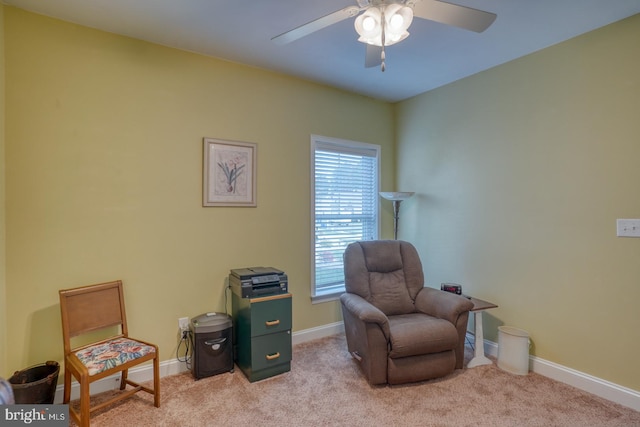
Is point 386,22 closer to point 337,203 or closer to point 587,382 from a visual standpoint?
point 337,203

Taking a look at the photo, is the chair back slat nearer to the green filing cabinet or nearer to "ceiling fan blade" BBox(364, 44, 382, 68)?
the green filing cabinet

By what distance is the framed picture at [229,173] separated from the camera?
2.73 metres

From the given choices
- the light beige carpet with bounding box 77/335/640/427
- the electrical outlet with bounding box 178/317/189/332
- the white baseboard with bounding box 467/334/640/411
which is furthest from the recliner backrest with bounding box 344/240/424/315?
the electrical outlet with bounding box 178/317/189/332

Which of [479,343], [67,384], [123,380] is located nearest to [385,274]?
[479,343]

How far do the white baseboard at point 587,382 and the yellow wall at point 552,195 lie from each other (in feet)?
0.15

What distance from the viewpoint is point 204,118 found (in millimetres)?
2723

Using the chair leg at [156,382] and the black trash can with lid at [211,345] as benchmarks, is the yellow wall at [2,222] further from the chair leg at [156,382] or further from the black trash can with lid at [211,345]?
the black trash can with lid at [211,345]

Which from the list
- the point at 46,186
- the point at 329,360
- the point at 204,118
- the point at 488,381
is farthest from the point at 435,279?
the point at 46,186

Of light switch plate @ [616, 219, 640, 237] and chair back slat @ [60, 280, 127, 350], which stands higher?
light switch plate @ [616, 219, 640, 237]

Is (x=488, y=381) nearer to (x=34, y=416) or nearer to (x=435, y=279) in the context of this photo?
(x=435, y=279)

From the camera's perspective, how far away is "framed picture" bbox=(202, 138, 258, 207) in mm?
2730

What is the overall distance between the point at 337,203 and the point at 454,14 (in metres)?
2.25

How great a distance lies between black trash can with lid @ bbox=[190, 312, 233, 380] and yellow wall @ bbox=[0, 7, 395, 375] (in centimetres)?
24

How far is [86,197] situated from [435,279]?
3.29 m
